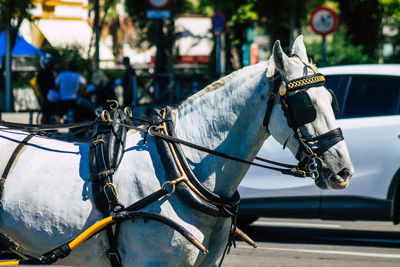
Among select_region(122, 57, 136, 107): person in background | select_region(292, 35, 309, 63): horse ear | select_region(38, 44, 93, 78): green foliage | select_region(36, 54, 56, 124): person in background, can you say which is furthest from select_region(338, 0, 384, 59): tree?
select_region(292, 35, 309, 63): horse ear

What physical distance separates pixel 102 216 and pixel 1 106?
1820 centimetres

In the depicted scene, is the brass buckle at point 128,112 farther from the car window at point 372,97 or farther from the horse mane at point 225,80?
the car window at point 372,97

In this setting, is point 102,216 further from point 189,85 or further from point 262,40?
point 262,40

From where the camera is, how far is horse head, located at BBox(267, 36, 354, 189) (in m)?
3.71

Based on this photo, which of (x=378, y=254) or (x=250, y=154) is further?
(x=378, y=254)

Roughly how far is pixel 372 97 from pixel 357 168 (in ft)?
2.93

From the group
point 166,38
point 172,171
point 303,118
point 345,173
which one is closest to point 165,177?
point 172,171

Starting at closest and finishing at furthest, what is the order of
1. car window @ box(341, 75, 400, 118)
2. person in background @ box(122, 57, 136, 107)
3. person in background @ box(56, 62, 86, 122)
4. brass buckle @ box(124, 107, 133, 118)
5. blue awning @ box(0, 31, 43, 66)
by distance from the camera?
1. brass buckle @ box(124, 107, 133, 118)
2. car window @ box(341, 75, 400, 118)
3. person in background @ box(56, 62, 86, 122)
4. person in background @ box(122, 57, 136, 107)
5. blue awning @ box(0, 31, 43, 66)

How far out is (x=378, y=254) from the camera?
7547mm

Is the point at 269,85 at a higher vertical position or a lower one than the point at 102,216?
higher

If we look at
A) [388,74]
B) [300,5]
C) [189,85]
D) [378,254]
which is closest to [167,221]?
[378,254]

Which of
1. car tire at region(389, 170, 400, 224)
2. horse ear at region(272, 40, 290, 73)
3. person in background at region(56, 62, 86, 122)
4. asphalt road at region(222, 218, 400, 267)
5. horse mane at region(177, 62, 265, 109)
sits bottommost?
asphalt road at region(222, 218, 400, 267)

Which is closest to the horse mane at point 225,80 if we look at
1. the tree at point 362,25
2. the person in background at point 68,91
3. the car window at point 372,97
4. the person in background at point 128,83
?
the car window at point 372,97

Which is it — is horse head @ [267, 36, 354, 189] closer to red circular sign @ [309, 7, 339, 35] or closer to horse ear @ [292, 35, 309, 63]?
horse ear @ [292, 35, 309, 63]
